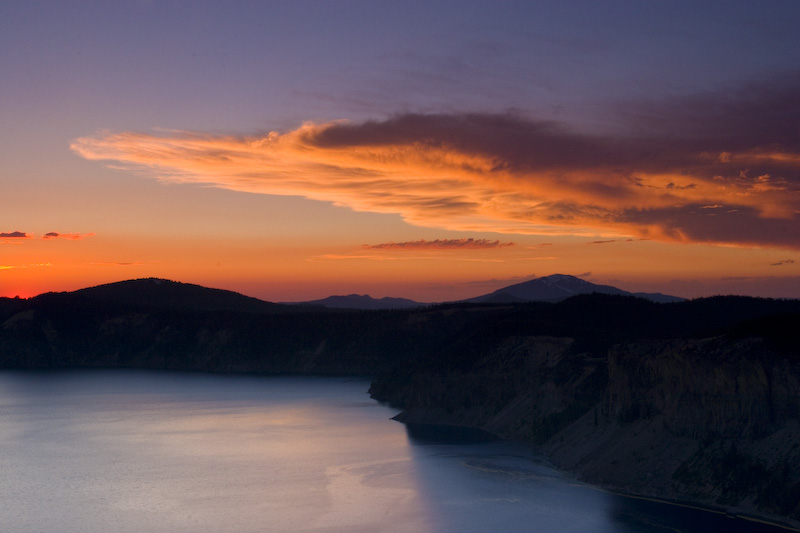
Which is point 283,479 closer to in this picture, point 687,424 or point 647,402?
point 647,402

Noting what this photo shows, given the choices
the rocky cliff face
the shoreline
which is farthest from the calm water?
the rocky cliff face

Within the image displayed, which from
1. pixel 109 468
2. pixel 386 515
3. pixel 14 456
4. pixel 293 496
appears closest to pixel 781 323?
pixel 386 515

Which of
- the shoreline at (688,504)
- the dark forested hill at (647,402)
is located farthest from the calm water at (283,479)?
the dark forested hill at (647,402)

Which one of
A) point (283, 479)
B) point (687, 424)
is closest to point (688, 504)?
point (687, 424)

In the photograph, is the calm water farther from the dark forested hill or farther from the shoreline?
the dark forested hill

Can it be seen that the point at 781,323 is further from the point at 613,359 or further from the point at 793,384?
the point at 613,359

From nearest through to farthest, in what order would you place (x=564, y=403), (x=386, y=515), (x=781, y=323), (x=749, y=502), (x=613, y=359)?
(x=749, y=502) < (x=386, y=515) < (x=781, y=323) < (x=613, y=359) < (x=564, y=403)

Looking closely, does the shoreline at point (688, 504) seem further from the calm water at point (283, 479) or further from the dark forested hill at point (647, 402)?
the calm water at point (283, 479)

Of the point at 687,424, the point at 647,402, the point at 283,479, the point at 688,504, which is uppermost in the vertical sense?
the point at 647,402
